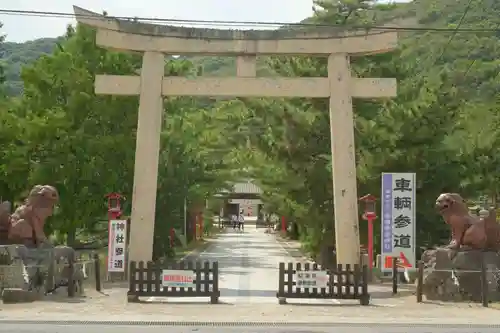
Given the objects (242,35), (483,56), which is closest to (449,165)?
(242,35)

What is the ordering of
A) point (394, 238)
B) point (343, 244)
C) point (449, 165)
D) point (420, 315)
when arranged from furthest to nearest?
point (449, 165) < point (394, 238) < point (343, 244) < point (420, 315)

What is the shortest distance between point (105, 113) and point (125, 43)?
510 centimetres

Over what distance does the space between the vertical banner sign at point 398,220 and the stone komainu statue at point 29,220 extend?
331 inches

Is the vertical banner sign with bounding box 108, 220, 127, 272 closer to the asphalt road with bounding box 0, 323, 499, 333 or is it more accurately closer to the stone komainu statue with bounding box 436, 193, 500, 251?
the asphalt road with bounding box 0, 323, 499, 333

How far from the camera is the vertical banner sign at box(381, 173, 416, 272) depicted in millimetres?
17156

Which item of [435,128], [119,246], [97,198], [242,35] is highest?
[242,35]

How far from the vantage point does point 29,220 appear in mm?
15039

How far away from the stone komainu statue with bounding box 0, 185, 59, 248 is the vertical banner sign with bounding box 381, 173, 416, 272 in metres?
8.41

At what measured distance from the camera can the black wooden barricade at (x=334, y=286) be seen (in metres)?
13.7

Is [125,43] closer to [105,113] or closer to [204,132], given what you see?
[105,113]

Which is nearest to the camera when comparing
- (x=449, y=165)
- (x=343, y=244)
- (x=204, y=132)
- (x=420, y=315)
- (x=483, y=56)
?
(x=420, y=315)

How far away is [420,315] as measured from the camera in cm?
1218

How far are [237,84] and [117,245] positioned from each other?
5495mm

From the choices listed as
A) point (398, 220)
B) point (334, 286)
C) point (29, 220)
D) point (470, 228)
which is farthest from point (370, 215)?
point (29, 220)
